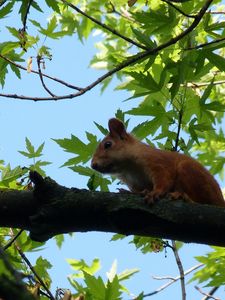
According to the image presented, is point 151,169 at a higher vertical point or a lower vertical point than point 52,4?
lower

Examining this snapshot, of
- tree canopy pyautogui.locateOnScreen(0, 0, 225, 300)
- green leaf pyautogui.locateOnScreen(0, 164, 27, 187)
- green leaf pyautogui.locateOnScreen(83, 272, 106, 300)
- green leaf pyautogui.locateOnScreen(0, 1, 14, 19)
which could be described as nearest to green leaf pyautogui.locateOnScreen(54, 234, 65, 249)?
tree canopy pyautogui.locateOnScreen(0, 0, 225, 300)

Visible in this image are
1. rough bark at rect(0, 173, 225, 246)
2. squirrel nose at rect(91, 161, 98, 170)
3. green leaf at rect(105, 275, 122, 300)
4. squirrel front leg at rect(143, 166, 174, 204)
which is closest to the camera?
rough bark at rect(0, 173, 225, 246)

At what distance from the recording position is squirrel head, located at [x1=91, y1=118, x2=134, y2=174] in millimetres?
4148

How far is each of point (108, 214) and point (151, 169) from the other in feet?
4.35

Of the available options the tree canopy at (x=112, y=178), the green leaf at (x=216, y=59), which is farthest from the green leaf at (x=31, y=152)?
the green leaf at (x=216, y=59)

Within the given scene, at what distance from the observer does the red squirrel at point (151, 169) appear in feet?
12.0

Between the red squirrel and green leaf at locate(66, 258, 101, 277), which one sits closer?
the red squirrel

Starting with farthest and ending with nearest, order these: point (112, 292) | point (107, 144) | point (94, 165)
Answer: point (107, 144)
point (94, 165)
point (112, 292)

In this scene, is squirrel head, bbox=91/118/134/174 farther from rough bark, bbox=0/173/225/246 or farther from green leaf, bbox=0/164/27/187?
rough bark, bbox=0/173/225/246

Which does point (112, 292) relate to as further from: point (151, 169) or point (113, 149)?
point (113, 149)

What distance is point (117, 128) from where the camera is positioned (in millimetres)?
4379

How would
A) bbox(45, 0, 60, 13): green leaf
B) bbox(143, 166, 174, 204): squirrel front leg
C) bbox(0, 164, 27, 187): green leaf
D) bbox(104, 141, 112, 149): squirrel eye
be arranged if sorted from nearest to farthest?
bbox(143, 166, 174, 204): squirrel front leg < bbox(45, 0, 60, 13): green leaf < bbox(0, 164, 27, 187): green leaf < bbox(104, 141, 112, 149): squirrel eye

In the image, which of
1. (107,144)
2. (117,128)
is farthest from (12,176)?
(117,128)

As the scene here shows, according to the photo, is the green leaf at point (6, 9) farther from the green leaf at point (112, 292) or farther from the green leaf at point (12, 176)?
the green leaf at point (112, 292)
